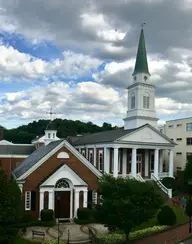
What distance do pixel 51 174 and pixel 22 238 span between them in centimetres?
640

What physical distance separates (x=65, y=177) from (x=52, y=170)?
1.51m

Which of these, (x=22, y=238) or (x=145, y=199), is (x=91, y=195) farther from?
(x=145, y=199)

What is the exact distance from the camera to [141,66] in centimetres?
4944

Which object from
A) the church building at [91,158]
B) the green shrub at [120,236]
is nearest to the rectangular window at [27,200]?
the church building at [91,158]

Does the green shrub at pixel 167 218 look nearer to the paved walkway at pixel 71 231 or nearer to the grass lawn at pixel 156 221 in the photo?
the grass lawn at pixel 156 221

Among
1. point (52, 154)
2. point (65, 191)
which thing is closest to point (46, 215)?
point (65, 191)

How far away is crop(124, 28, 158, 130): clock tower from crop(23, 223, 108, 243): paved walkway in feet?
80.2

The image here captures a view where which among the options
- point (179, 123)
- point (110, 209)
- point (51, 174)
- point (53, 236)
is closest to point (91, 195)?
point (51, 174)

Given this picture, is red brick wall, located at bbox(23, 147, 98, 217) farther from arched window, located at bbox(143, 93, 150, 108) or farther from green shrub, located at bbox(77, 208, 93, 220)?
arched window, located at bbox(143, 93, 150, 108)

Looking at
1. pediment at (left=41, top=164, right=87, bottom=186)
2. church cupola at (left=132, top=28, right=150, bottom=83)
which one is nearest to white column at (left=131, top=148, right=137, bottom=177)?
church cupola at (left=132, top=28, right=150, bottom=83)

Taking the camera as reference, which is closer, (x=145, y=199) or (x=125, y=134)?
Answer: (x=145, y=199)

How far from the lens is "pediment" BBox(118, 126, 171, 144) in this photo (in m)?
44.8

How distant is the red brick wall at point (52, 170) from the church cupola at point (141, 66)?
930 inches

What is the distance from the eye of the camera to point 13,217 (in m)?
19.0
